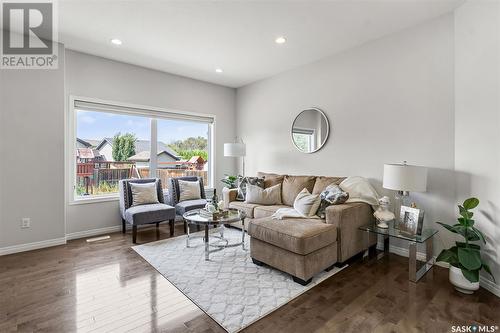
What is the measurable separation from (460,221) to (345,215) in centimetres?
100

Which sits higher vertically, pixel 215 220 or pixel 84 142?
pixel 84 142

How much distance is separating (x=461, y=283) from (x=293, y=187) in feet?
7.25

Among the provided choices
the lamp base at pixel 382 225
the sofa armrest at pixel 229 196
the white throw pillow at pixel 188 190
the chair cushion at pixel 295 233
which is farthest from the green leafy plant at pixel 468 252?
the white throw pillow at pixel 188 190

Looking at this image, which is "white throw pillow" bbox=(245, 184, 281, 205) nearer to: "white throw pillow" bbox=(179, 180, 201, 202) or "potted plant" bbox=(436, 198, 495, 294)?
"white throw pillow" bbox=(179, 180, 201, 202)

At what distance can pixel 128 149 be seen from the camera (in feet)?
14.4

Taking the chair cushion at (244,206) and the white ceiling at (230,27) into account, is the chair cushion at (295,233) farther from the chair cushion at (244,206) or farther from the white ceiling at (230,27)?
the white ceiling at (230,27)

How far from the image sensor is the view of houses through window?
3.98 meters

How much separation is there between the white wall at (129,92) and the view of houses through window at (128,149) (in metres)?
0.28

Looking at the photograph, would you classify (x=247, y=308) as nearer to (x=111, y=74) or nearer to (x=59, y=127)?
(x=59, y=127)

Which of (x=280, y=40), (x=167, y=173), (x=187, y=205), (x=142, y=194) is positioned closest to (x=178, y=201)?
(x=187, y=205)

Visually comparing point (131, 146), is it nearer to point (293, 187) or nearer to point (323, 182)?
point (293, 187)

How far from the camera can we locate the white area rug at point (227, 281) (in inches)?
79.0

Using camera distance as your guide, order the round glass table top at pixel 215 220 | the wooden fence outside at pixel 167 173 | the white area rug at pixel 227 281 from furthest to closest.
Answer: the wooden fence outside at pixel 167 173
the round glass table top at pixel 215 220
the white area rug at pixel 227 281

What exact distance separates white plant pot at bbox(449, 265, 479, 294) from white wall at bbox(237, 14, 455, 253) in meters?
0.61
